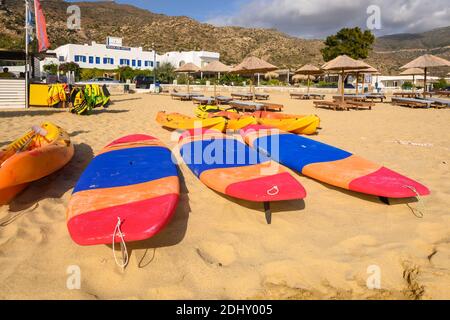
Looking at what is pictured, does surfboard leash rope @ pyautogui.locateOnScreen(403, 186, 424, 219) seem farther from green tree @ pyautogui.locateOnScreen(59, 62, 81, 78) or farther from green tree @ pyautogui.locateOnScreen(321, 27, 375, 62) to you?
green tree @ pyautogui.locateOnScreen(321, 27, 375, 62)

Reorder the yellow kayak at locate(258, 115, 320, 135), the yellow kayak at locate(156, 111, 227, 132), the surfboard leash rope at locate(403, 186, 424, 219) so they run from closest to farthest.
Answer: the surfboard leash rope at locate(403, 186, 424, 219) < the yellow kayak at locate(156, 111, 227, 132) < the yellow kayak at locate(258, 115, 320, 135)

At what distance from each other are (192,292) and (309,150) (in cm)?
305

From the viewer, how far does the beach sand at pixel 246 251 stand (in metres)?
2.04

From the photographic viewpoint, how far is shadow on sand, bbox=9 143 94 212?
10.6 feet

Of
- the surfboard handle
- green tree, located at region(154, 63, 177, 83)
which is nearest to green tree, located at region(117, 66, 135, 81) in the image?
green tree, located at region(154, 63, 177, 83)

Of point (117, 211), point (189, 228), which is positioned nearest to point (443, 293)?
A: point (189, 228)

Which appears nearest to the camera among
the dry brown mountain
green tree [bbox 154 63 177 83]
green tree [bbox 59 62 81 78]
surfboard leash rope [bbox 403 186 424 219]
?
surfboard leash rope [bbox 403 186 424 219]

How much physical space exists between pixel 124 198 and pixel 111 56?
43.1 m

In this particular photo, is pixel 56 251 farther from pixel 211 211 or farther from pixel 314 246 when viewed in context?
pixel 314 246

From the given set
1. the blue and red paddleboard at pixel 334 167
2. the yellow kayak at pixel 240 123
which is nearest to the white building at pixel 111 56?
the yellow kayak at pixel 240 123

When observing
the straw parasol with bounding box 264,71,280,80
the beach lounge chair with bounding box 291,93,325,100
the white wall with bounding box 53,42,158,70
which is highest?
the white wall with bounding box 53,42,158,70

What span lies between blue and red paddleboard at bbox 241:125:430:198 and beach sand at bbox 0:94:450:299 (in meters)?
0.22

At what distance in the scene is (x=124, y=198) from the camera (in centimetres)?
262

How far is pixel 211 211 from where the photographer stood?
320cm
